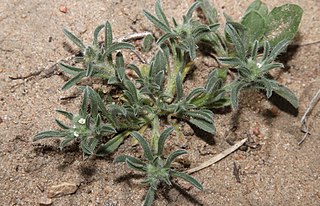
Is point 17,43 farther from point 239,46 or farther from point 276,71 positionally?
point 276,71

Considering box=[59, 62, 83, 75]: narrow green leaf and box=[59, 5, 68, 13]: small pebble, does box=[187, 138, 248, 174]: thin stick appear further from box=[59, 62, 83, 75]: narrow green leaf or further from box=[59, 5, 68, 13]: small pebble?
box=[59, 5, 68, 13]: small pebble

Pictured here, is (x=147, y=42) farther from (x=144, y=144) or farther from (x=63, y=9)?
(x=144, y=144)

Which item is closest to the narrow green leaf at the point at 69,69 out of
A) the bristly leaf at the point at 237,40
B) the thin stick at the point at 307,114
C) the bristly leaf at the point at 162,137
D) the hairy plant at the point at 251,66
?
the bristly leaf at the point at 162,137

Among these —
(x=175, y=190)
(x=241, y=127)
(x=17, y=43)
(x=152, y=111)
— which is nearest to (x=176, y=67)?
(x=152, y=111)

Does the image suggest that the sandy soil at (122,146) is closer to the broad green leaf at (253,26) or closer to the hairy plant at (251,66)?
the broad green leaf at (253,26)

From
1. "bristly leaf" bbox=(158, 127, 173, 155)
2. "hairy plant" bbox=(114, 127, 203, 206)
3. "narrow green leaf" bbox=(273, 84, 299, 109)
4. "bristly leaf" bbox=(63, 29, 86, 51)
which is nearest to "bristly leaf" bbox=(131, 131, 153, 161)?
"hairy plant" bbox=(114, 127, 203, 206)

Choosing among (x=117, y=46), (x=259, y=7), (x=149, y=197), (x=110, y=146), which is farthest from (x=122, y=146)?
(x=259, y=7)
